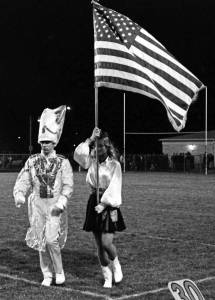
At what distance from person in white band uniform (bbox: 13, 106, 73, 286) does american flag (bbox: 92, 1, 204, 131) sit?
882 mm

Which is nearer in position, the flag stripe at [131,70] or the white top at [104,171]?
the white top at [104,171]

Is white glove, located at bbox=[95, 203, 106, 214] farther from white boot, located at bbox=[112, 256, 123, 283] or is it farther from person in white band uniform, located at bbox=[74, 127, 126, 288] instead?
white boot, located at bbox=[112, 256, 123, 283]

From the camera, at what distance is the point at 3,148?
78938mm

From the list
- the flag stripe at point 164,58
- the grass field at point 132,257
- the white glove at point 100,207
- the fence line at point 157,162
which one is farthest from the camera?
the fence line at point 157,162

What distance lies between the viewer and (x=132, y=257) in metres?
8.88

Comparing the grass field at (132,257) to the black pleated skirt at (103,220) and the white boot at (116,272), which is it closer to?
the white boot at (116,272)

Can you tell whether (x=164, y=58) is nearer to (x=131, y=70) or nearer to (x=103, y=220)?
(x=131, y=70)

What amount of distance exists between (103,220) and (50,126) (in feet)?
4.35

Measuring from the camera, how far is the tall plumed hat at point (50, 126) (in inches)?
284

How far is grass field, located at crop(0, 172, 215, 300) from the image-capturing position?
682cm

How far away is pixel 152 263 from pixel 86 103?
207 feet

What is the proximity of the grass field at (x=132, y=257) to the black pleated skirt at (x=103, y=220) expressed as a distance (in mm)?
697

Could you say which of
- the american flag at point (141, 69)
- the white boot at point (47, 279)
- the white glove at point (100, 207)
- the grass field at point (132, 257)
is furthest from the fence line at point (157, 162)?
the white glove at point (100, 207)

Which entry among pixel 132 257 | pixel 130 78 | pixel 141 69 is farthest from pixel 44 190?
pixel 132 257
